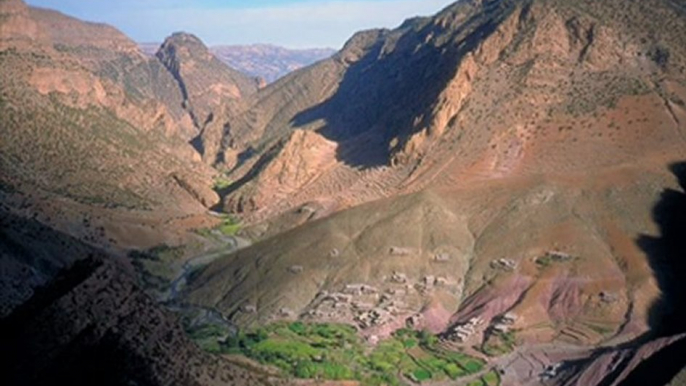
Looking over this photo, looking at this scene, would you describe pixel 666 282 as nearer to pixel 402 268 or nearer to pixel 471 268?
pixel 471 268

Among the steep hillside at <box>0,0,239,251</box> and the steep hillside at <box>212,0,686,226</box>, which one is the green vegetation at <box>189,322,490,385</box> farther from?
the steep hillside at <box>0,0,239,251</box>

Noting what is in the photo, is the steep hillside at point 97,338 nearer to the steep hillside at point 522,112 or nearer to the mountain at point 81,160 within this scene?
the mountain at point 81,160

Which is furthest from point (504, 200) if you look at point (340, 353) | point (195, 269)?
point (195, 269)

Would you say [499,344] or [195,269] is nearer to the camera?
[499,344]

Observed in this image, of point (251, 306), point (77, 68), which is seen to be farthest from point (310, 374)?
point (77, 68)

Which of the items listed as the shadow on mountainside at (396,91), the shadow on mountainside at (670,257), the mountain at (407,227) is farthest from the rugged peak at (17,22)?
the shadow on mountainside at (670,257)

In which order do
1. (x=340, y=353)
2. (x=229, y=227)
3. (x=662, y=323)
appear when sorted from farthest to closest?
1. (x=229, y=227)
2. (x=662, y=323)
3. (x=340, y=353)

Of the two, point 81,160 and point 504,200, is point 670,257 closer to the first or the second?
point 504,200
